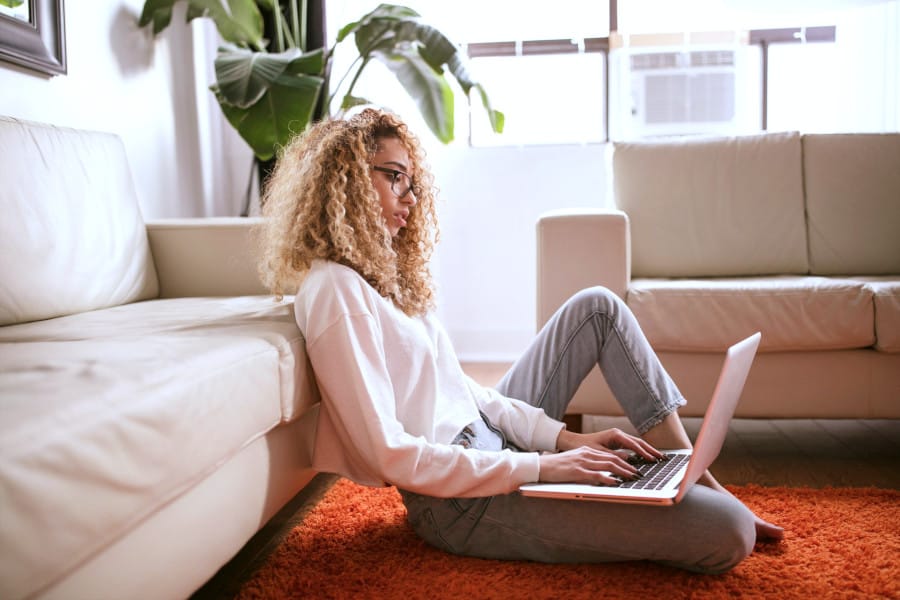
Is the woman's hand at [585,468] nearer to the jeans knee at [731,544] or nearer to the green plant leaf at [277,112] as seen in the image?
the jeans knee at [731,544]

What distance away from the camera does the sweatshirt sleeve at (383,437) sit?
1078 mm

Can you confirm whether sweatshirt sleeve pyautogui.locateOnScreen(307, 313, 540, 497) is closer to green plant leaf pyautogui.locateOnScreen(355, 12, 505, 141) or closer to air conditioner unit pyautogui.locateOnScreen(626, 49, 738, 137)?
green plant leaf pyautogui.locateOnScreen(355, 12, 505, 141)

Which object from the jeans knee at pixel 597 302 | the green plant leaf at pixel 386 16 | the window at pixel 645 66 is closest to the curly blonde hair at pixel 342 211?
the jeans knee at pixel 597 302

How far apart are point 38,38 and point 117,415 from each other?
1.65 meters

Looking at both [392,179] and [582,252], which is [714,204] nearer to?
[582,252]

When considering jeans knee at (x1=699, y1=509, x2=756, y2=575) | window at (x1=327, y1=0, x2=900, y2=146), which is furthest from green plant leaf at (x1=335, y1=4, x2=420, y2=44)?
jeans knee at (x1=699, y1=509, x2=756, y2=575)

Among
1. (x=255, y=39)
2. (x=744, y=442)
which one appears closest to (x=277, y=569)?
(x=744, y=442)

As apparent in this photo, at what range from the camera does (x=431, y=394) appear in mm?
1205

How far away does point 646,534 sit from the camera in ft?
3.76

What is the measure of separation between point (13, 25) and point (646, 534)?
1.88m

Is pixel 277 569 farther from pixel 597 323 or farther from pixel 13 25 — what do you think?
pixel 13 25

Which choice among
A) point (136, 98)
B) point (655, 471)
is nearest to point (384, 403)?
point (655, 471)

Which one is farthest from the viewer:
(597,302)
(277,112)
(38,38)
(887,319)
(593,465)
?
(277,112)

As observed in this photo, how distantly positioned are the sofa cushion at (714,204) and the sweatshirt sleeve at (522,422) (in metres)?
1.12
